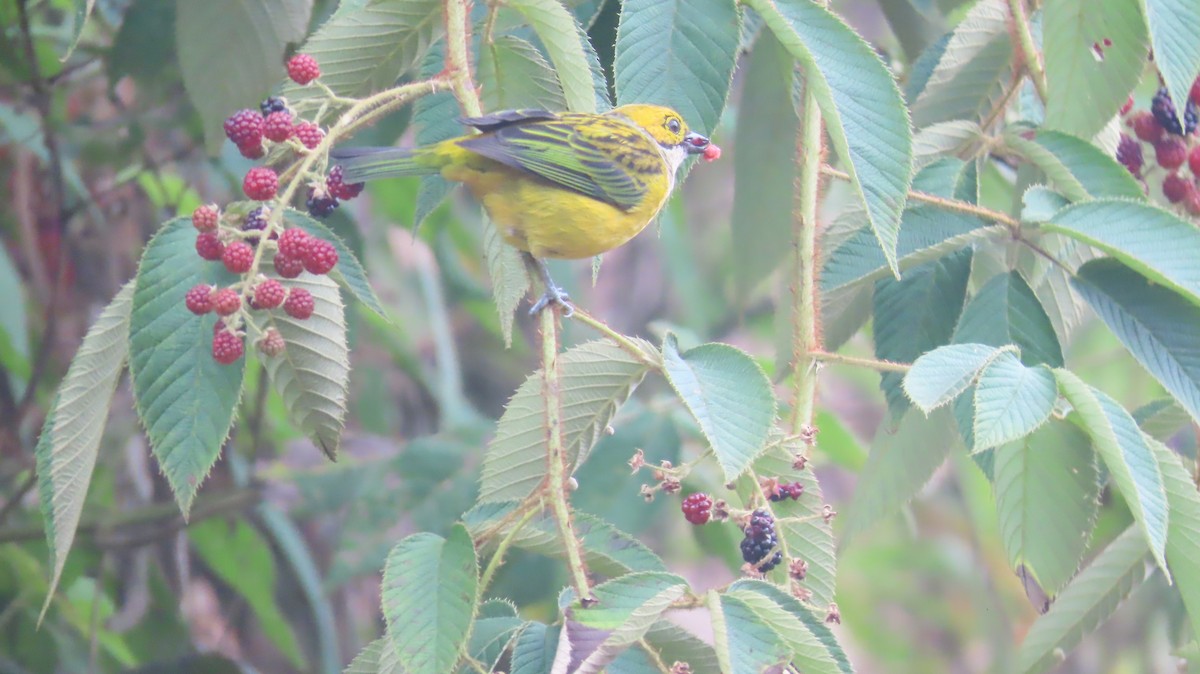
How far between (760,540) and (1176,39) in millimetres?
1144

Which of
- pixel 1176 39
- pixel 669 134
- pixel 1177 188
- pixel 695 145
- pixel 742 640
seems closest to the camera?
pixel 742 640

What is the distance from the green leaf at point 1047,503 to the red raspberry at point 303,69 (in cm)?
128

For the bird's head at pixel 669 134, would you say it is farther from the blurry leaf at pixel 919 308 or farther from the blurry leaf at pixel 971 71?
the blurry leaf at pixel 919 308

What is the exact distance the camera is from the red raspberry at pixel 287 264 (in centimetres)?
179

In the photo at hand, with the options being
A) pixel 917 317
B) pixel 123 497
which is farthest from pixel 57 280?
pixel 917 317

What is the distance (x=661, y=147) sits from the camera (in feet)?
9.98

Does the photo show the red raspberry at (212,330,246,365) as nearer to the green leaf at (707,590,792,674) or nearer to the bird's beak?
the green leaf at (707,590,792,674)

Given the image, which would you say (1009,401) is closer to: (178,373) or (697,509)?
(697,509)

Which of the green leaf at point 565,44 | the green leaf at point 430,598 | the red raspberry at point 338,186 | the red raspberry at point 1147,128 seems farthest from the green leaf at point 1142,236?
the red raspberry at point 338,186

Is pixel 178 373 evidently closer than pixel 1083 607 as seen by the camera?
Yes

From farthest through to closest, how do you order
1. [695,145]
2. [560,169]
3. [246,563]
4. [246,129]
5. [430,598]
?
[246,563], [695,145], [560,169], [246,129], [430,598]

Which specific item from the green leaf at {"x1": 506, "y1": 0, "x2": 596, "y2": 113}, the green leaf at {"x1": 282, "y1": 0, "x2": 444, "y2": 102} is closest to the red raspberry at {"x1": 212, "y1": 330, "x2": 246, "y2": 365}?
the green leaf at {"x1": 282, "y1": 0, "x2": 444, "y2": 102}

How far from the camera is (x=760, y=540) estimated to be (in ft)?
5.78

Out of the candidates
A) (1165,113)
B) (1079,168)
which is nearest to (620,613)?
(1079,168)
